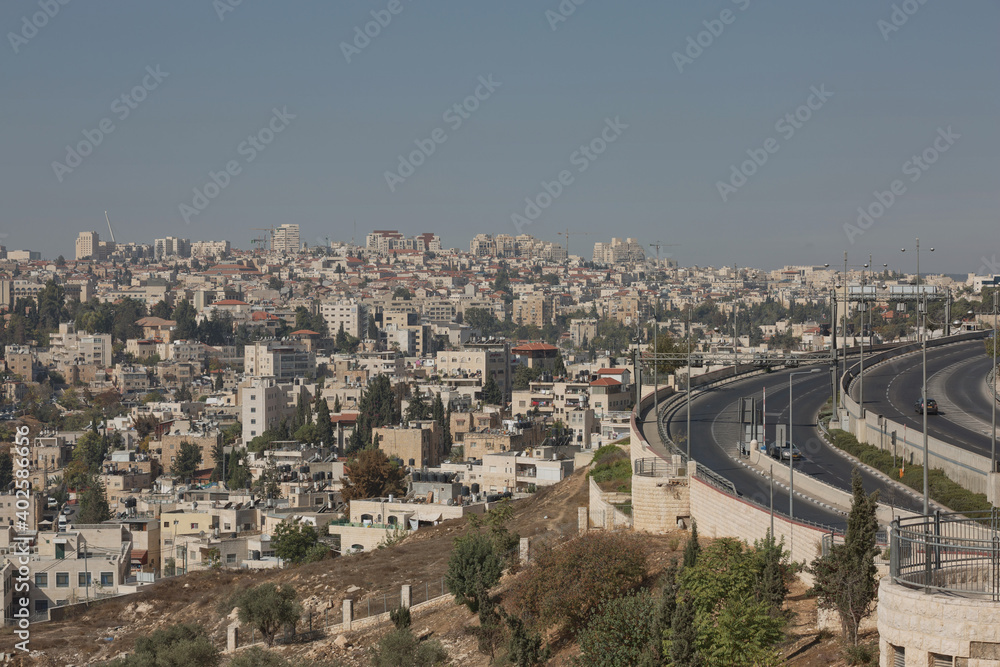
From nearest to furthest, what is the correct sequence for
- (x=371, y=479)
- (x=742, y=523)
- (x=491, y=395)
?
1. (x=742, y=523)
2. (x=371, y=479)
3. (x=491, y=395)

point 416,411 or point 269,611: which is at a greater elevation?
point 269,611

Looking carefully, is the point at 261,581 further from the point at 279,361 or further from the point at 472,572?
the point at 279,361

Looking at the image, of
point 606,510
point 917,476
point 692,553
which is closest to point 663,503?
point 606,510

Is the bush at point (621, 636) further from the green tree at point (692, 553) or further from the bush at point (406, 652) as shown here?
the bush at point (406, 652)

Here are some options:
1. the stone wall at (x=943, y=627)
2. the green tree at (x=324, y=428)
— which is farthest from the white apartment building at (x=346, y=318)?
the stone wall at (x=943, y=627)

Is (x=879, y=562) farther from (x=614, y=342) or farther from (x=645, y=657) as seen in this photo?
(x=614, y=342)

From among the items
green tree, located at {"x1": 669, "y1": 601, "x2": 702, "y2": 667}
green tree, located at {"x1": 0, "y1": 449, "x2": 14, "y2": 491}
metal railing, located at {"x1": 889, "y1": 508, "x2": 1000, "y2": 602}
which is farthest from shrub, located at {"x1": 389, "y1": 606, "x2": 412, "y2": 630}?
green tree, located at {"x1": 0, "y1": 449, "x2": 14, "y2": 491}
